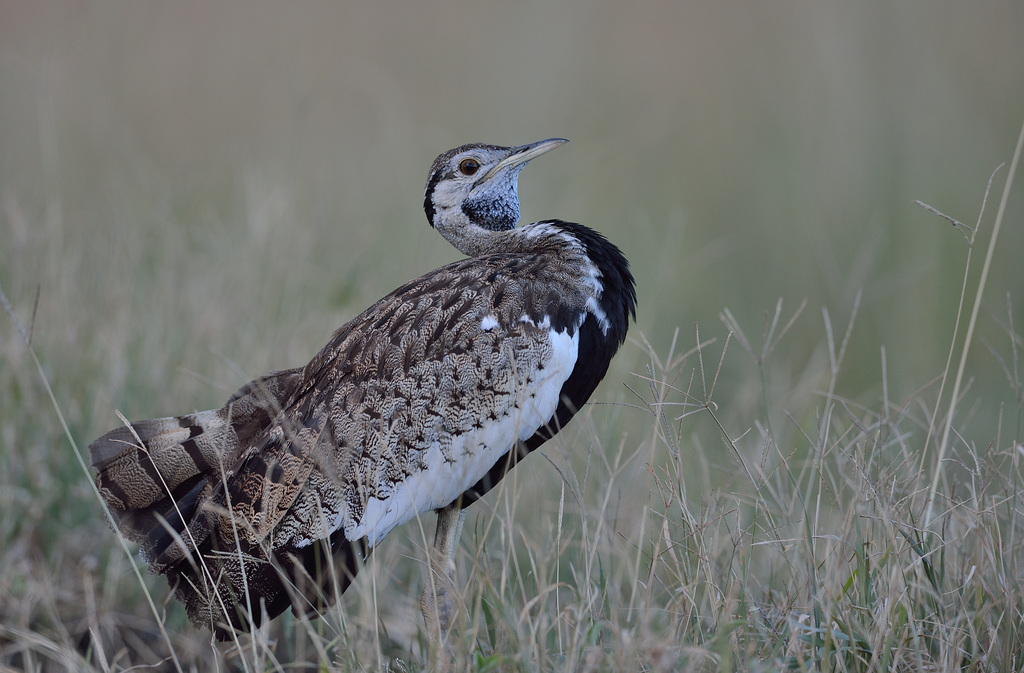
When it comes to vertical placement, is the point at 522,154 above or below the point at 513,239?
above

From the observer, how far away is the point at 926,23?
592cm

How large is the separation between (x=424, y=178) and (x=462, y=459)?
405 centimetres

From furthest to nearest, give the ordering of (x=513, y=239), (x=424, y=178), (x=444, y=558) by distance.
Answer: (x=424, y=178), (x=513, y=239), (x=444, y=558)

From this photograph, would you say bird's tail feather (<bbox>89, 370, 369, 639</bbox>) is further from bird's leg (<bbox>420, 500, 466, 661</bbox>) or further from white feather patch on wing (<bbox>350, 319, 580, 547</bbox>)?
bird's leg (<bbox>420, 500, 466, 661</bbox>)

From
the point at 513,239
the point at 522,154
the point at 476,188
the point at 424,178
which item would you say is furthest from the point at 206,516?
the point at 424,178

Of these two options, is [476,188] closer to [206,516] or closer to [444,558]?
[444,558]

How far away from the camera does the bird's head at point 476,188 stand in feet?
12.0

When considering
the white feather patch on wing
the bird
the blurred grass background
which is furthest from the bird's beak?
the blurred grass background

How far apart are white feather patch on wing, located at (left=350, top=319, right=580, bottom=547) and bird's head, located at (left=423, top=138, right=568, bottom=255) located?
0.81 metres

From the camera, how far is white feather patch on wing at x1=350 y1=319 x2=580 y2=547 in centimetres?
299

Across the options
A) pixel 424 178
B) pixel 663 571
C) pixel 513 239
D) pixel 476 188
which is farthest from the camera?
pixel 424 178

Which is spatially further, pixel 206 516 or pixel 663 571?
pixel 663 571

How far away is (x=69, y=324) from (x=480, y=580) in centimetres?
268

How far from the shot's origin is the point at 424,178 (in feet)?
22.2
